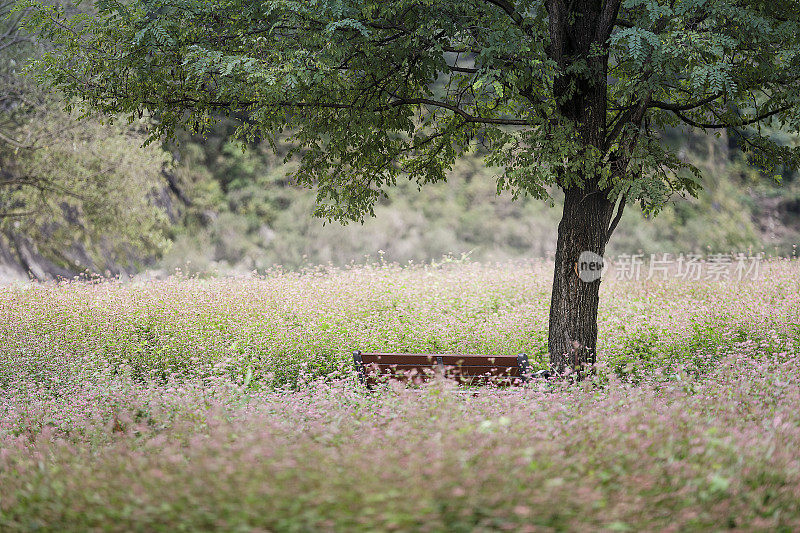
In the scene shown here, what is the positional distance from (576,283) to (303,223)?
19.4m

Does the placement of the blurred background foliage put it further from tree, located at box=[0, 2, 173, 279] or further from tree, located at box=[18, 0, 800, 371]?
tree, located at box=[18, 0, 800, 371]

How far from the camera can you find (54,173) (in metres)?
15.6

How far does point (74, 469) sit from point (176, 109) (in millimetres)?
4878

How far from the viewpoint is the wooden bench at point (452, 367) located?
611cm

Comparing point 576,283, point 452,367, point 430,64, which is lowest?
point 452,367

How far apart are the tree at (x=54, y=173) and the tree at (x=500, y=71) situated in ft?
30.8

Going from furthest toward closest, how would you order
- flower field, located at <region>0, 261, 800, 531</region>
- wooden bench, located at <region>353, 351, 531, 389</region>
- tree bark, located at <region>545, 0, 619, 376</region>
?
1. tree bark, located at <region>545, 0, 619, 376</region>
2. wooden bench, located at <region>353, 351, 531, 389</region>
3. flower field, located at <region>0, 261, 800, 531</region>

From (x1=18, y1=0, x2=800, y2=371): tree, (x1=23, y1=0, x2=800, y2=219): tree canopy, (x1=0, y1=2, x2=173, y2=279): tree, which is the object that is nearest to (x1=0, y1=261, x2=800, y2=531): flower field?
(x1=18, y1=0, x2=800, y2=371): tree

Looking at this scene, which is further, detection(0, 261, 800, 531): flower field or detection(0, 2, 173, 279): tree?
detection(0, 2, 173, 279): tree

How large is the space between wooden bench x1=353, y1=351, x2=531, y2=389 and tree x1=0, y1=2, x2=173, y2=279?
1206cm

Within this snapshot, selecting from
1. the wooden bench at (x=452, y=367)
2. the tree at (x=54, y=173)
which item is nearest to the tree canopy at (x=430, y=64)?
the wooden bench at (x=452, y=367)

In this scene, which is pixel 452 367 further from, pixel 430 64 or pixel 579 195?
pixel 430 64

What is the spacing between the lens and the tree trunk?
7.04 metres

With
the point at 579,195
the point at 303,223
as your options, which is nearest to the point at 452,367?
the point at 579,195
